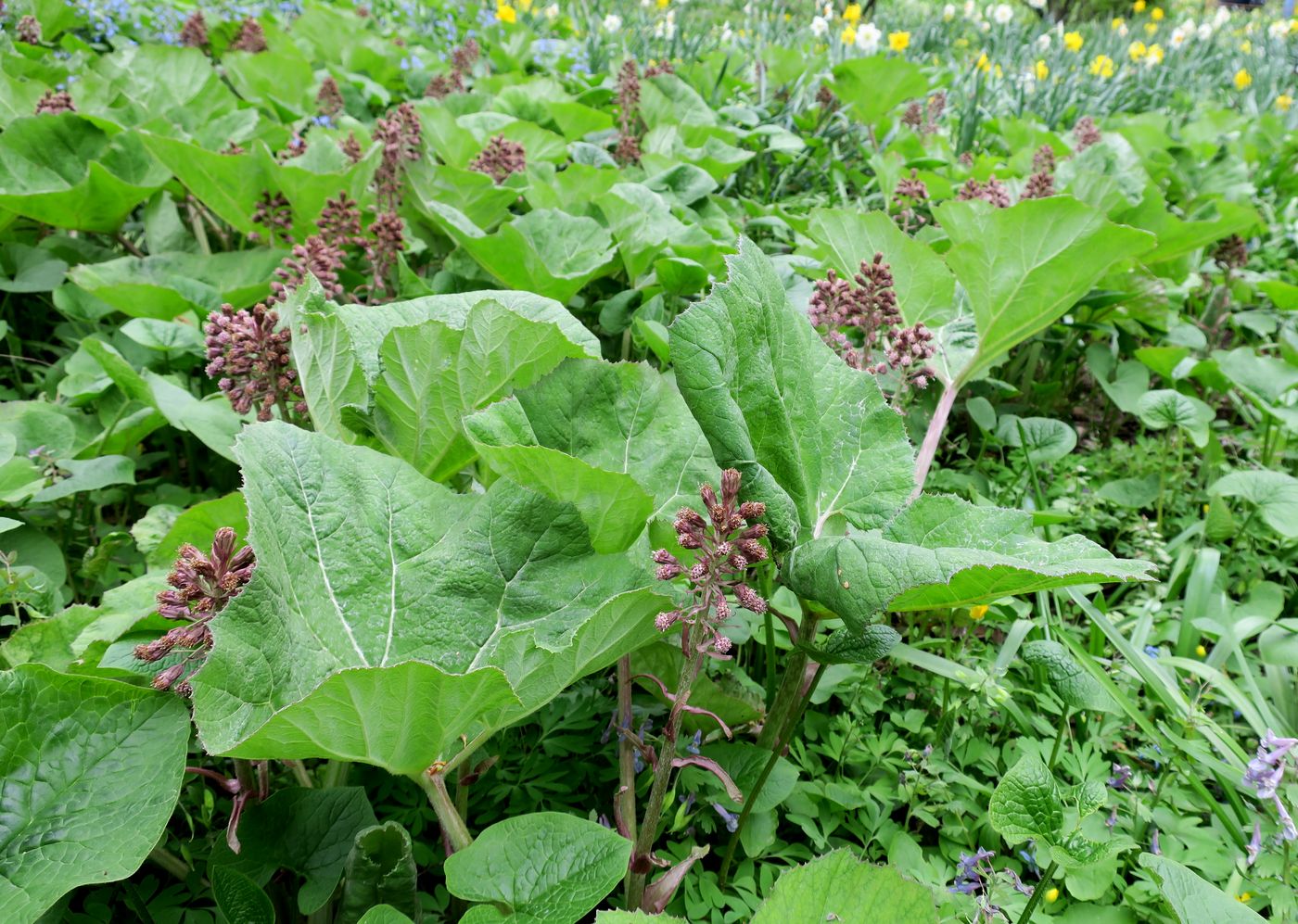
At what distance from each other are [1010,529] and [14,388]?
8.81 feet

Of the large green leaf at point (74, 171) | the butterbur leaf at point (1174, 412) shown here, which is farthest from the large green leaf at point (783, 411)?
the large green leaf at point (74, 171)

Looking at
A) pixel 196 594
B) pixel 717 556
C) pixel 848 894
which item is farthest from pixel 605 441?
pixel 848 894

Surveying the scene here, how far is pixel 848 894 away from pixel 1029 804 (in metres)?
0.39

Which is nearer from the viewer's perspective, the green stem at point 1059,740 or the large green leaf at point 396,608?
the large green leaf at point 396,608

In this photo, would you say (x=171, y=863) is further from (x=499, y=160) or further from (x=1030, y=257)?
(x=499, y=160)

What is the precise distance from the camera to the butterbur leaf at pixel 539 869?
1.01 metres

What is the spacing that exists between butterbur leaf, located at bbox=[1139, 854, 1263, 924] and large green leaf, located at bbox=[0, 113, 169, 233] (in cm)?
285

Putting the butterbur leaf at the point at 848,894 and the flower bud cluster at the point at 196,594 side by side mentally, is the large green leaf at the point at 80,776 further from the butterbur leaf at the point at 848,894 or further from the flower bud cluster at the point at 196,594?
the butterbur leaf at the point at 848,894

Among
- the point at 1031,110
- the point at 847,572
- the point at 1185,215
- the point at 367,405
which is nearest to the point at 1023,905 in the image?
the point at 847,572

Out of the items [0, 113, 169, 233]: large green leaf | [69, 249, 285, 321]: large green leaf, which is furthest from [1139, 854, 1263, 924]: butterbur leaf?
[0, 113, 169, 233]: large green leaf

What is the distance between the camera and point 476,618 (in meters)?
1.23

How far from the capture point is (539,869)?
106 cm

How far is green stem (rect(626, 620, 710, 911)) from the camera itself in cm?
109

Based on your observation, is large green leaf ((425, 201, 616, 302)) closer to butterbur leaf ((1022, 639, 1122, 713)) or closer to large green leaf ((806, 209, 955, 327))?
large green leaf ((806, 209, 955, 327))
